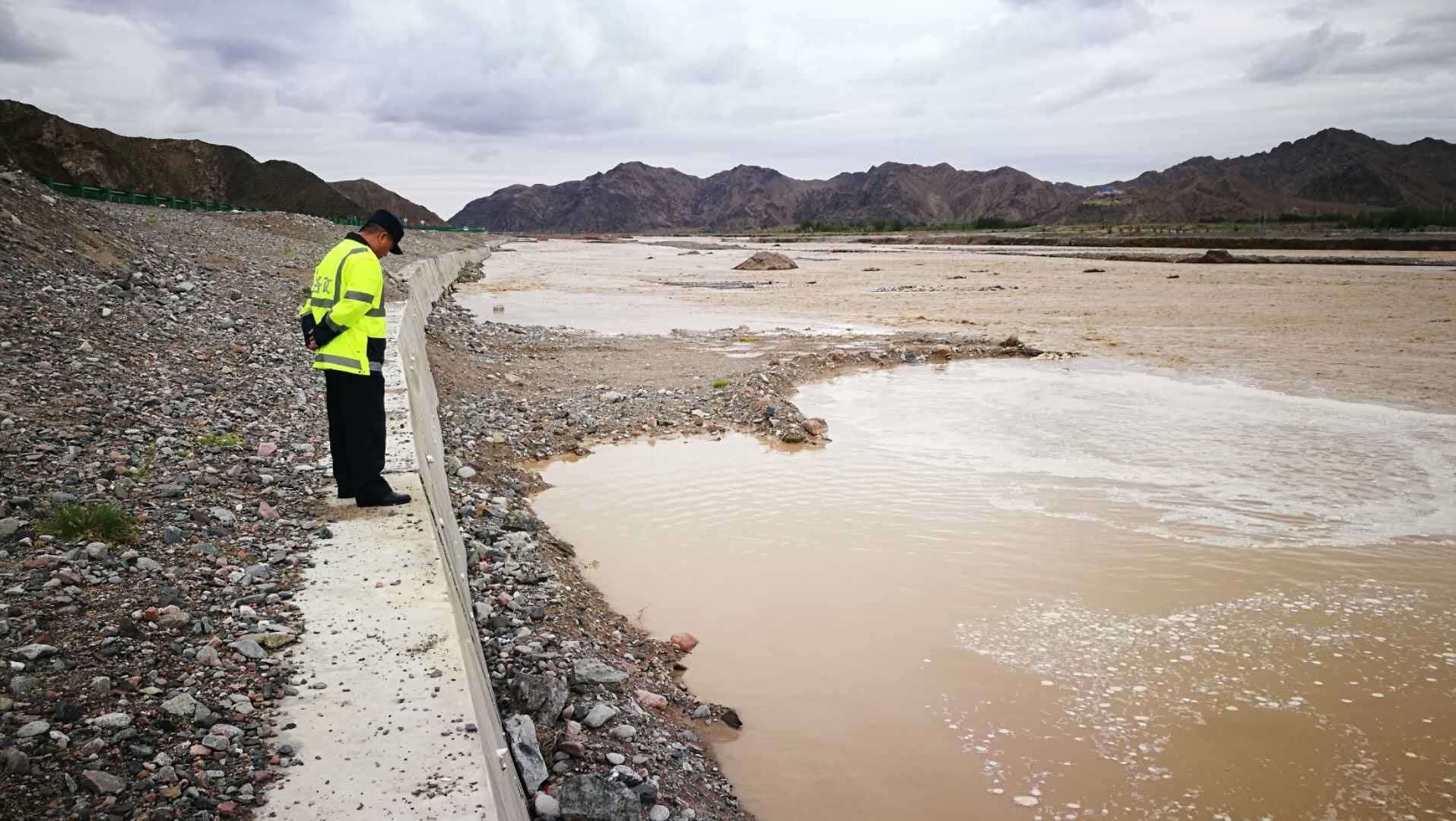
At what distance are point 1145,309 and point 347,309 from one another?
81.4ft

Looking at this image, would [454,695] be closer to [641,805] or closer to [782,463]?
[641,805]

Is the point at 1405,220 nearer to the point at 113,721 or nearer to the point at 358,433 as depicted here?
the point at 358,433

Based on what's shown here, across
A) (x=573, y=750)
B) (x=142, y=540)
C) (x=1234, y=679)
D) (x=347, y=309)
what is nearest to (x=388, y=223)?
(x=347, y=309)

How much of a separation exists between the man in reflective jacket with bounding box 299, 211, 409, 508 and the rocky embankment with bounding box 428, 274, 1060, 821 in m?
Result: 0.98

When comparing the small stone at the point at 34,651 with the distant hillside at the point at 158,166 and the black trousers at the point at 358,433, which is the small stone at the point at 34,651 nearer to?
the black trousers at the point at 358,433

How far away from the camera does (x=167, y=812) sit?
251 centimetres

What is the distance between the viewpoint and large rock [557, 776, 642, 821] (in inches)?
132

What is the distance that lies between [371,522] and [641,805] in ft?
7.78

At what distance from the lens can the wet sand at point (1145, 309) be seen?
50.3ft

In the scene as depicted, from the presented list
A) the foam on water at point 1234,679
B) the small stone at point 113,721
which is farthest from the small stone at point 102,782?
the foam on water at point 1234,679

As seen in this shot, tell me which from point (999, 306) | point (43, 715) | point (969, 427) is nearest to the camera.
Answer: point (43, 715)

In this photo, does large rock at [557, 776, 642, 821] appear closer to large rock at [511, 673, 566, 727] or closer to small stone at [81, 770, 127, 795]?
large rock at [511, 673, 566, 727]

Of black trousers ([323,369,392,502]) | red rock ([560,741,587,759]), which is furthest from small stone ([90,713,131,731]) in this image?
black trousers ([323,369,392,502])

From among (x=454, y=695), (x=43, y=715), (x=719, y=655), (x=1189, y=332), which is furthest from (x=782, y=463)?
(x=1189, y=332)
